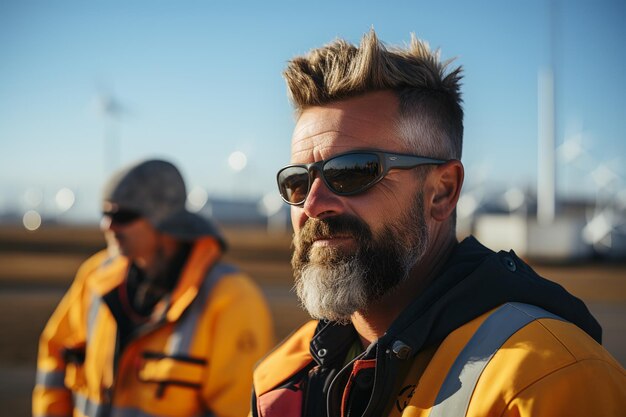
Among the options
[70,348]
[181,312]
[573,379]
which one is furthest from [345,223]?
[70,348]

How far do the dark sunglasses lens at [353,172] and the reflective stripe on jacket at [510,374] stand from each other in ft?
1.82

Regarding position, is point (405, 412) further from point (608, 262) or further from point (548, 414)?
point (608, 262)

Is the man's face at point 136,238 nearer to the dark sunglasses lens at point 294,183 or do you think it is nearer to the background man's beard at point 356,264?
the dark sunglasses lens at point 294,183

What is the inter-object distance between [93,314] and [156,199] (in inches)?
34.2

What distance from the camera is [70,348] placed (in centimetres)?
387

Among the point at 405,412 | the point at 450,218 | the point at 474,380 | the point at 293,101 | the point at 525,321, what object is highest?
the point at 293,101

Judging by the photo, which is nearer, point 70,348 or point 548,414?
point 548,414

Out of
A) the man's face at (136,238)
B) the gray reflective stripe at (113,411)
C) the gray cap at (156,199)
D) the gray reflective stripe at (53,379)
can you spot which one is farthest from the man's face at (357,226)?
→ the gray reflective stripe at (53,379)

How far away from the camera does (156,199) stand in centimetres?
411

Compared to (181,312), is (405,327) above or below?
above

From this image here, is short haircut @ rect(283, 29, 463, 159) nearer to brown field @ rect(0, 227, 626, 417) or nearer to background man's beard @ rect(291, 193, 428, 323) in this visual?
background man's beard @ rect(291, 193, 428, 323)

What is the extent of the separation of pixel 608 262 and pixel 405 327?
34.4 m

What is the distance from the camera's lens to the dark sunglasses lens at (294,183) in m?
2.06

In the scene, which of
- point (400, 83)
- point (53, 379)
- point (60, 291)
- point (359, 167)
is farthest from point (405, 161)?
point (60, 291)
